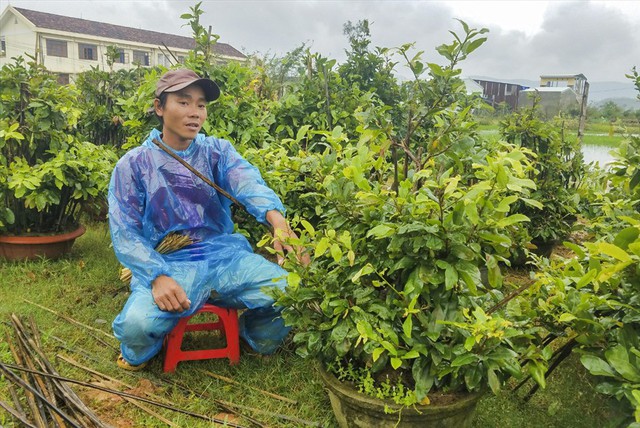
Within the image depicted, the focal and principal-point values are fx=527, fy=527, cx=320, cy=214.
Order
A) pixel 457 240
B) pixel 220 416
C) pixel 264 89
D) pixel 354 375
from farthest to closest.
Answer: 1. pixel 264 89
2. pixel 220 416
3. pixel 354 375
4. pixel 457 240

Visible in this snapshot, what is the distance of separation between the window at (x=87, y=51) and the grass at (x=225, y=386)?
88.7 feet

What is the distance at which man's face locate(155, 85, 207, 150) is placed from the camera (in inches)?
110

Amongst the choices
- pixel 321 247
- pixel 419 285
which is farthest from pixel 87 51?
pixel 419 285

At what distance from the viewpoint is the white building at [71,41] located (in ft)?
86.6

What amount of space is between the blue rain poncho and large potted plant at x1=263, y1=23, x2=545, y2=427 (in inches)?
24.1

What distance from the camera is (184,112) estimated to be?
279cm

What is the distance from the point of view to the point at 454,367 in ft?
6.40

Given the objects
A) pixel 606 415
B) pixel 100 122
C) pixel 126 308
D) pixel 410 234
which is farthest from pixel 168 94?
pixel 100 122

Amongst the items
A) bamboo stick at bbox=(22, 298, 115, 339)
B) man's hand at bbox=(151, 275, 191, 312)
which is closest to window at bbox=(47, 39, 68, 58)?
bamboo stick at bbox=(22, 298, 115, 339)

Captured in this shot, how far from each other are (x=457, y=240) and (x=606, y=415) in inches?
38.0

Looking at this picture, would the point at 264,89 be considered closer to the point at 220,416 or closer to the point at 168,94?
the point at 168,94

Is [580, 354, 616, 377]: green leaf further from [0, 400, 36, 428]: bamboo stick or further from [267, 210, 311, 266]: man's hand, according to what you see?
[0, 400, 36, 428]: bamboo stick

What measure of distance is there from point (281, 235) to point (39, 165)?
114 inches

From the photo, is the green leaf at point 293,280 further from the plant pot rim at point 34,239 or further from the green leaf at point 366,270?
the plant pot rim at point 34,239
